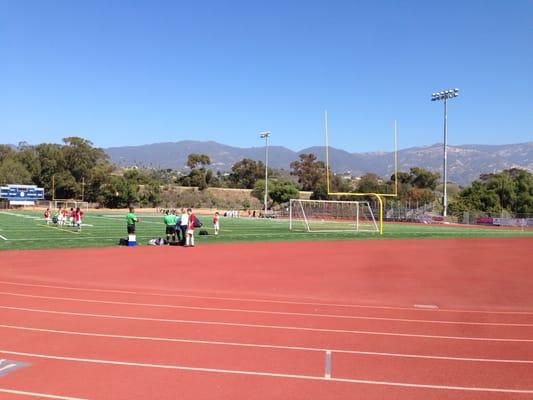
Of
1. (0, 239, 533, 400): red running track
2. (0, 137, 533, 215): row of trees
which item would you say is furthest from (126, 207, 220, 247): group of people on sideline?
(0, 137, 533, 215): row of trees

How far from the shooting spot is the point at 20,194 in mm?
88375

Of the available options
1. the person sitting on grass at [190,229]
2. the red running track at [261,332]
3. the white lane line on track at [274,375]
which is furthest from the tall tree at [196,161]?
the white lane line on track at [274,375]

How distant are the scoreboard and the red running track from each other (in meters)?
77.5

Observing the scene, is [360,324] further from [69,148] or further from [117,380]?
[69,148]

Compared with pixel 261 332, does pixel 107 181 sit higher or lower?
higher

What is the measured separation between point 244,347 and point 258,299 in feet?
13.6

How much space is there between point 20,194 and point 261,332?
89.4 m

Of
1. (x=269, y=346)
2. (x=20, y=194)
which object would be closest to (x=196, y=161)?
(x=20, y=194)

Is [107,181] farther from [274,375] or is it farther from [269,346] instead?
[274,375]

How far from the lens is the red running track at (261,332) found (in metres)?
5.77

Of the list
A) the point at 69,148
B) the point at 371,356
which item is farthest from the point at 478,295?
the point at 69,148

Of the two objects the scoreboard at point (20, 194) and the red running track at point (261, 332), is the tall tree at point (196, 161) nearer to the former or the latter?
the scoreboard at point (20, 194)

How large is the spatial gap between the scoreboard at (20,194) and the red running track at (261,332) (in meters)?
77.5

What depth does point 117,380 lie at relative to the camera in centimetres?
583
